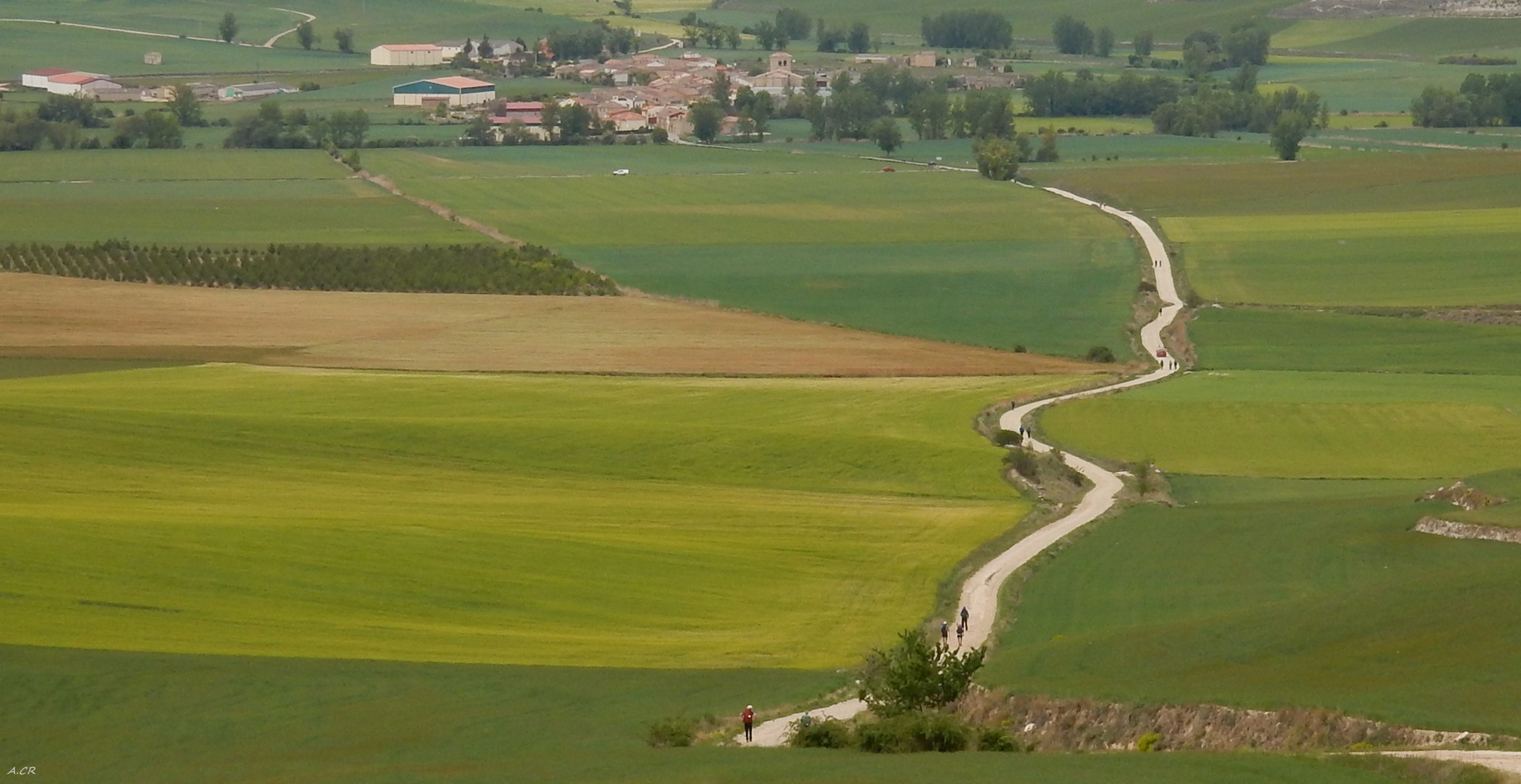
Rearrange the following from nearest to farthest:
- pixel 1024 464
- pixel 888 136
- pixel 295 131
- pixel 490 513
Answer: pixel 490 513
pixel 1024 464
pixel 888 136
pixel 295 131

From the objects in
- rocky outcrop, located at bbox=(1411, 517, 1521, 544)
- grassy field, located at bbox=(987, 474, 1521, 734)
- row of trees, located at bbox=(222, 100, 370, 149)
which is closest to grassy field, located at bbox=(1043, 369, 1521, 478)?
grassy field, located at bbox=(987, 474, 1521, 734)

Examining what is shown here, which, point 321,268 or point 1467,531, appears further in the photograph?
point 321,268

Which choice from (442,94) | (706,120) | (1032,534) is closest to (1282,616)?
(1032,534)

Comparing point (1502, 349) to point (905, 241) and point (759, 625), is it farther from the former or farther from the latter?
point (759, 625)

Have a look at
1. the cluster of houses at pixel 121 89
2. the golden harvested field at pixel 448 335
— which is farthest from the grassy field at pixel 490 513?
the cluster of houses at pixel 121 89

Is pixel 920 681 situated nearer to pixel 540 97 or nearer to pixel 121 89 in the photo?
pixel 540 97

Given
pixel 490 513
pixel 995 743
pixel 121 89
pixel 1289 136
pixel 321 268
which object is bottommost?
pixel 490 513

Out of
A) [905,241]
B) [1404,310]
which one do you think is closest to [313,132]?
[905,241]
